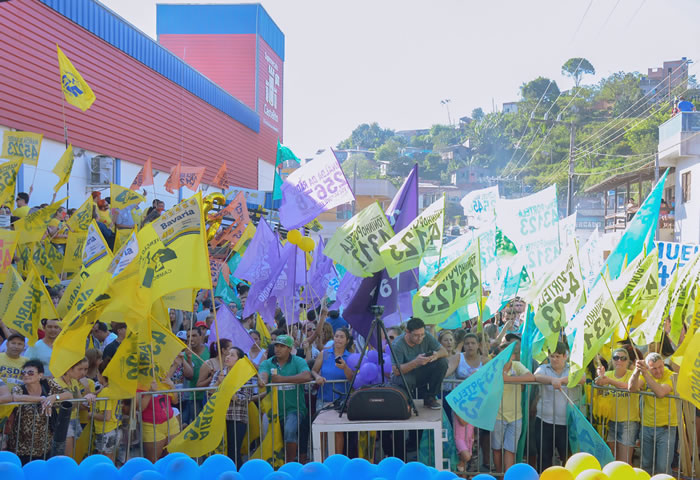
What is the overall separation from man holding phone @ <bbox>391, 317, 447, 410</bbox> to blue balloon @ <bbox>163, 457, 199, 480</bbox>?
2674 millimetres

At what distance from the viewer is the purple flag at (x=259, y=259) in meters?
11.3

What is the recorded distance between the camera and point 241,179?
36.4 meters

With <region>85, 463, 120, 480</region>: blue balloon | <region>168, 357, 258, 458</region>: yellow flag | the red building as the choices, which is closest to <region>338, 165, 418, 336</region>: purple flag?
<region>168, 357, 258, 458</region>: yellow flag

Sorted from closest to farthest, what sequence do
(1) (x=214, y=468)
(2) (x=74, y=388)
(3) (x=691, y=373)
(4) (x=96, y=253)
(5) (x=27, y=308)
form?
(1) (x=214, y=468), (3) (x=691, y=373), (2) (x=74, y=388), (4) (x=96, y=253), (5) (x=27, y=308)

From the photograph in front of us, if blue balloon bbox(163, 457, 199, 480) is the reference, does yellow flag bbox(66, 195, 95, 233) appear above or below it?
above

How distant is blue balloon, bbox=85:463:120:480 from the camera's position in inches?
183

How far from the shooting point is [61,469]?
4711mm

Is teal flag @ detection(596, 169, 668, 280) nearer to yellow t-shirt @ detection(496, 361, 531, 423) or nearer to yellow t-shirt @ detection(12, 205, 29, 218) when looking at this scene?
yellow t-shirt @ detection(496, 361, 531, 423)

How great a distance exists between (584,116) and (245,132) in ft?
187

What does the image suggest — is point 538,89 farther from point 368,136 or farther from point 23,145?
point 23,145

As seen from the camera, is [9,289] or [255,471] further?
[9,289]

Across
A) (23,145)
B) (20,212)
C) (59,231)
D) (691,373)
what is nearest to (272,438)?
(691,373)

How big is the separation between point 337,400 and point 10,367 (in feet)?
10.9

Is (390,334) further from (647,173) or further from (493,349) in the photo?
(647,173)
